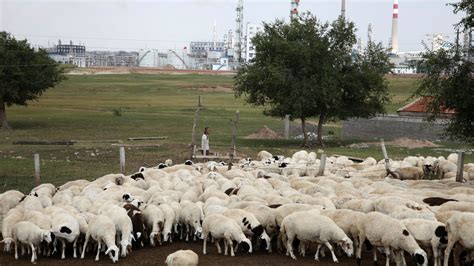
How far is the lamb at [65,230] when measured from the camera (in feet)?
43.7

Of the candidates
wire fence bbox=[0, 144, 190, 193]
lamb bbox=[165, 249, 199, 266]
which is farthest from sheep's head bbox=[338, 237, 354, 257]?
wire fence bbox=[0, 144, 190, 193]

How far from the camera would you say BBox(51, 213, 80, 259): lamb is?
13320 millimetres

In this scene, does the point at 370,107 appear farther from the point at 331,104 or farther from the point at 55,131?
the point at 55,131

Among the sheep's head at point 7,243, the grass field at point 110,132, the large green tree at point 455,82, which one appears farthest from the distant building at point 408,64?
the sheep's head at point 7,243

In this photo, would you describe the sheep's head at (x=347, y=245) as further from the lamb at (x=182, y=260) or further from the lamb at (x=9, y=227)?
the lamb at (x=9, y=227)

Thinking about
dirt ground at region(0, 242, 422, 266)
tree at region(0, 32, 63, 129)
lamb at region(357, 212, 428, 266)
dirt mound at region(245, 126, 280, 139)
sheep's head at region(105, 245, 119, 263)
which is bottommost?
dirt mound at region(245, 126, 280, 139)

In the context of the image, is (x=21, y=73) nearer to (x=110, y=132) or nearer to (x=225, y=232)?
(x=110, y=132)

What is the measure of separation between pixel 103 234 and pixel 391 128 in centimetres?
3289

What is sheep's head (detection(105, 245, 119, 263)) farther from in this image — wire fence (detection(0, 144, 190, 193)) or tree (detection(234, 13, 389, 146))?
tree (detection(234, 13, 389, 146))

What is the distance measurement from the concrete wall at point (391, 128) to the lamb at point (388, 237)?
28.0 m

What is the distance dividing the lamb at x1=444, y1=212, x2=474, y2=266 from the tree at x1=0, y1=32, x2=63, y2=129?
36.5m

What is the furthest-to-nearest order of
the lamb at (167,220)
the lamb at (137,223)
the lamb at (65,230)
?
the lamb at (167,220), the lamb at (137,223), the lamb at (65,230)

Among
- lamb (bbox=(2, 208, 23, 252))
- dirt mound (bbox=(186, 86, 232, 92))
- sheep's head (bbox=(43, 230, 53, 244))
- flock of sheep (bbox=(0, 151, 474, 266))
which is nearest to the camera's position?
flock of sheep (bbox=(0, 151, 474, 266))

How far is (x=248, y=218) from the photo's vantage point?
13.8 meters
